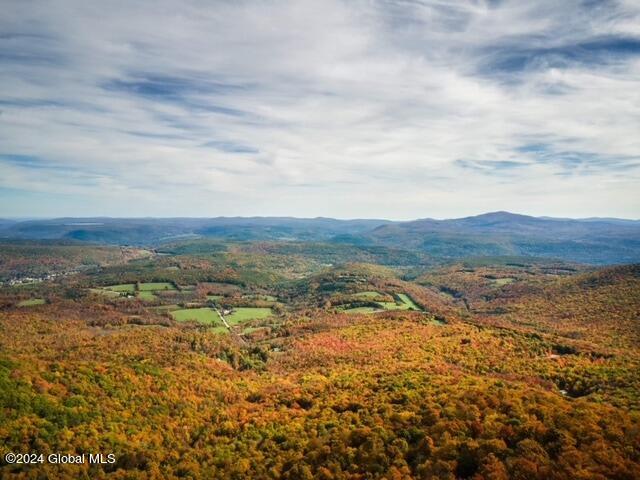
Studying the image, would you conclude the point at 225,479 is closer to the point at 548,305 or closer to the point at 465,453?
the point at 465,453

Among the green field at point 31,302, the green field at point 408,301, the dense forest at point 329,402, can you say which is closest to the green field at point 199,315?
the dense forest at point 329,402

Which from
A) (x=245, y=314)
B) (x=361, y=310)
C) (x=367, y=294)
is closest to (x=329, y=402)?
(x=361, y=310)

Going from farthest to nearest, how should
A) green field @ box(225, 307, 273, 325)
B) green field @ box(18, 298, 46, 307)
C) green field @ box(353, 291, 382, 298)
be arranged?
green field @ box(353, 291, 382, 298), green field @ box(18, 298, 46, 307), green field @ box(225, 307, 273, 325)

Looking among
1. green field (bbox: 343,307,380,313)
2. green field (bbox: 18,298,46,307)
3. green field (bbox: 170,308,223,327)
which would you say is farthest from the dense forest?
green field (bbox: 18,298,46,307)

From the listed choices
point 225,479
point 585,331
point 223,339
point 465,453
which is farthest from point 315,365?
point 585,331

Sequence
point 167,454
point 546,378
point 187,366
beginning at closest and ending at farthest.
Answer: point 167,454
point 546,378
point 187,366

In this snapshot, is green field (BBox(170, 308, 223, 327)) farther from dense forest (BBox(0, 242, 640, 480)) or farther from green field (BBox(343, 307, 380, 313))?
green field (BBox(343, 307, 380, 313))
